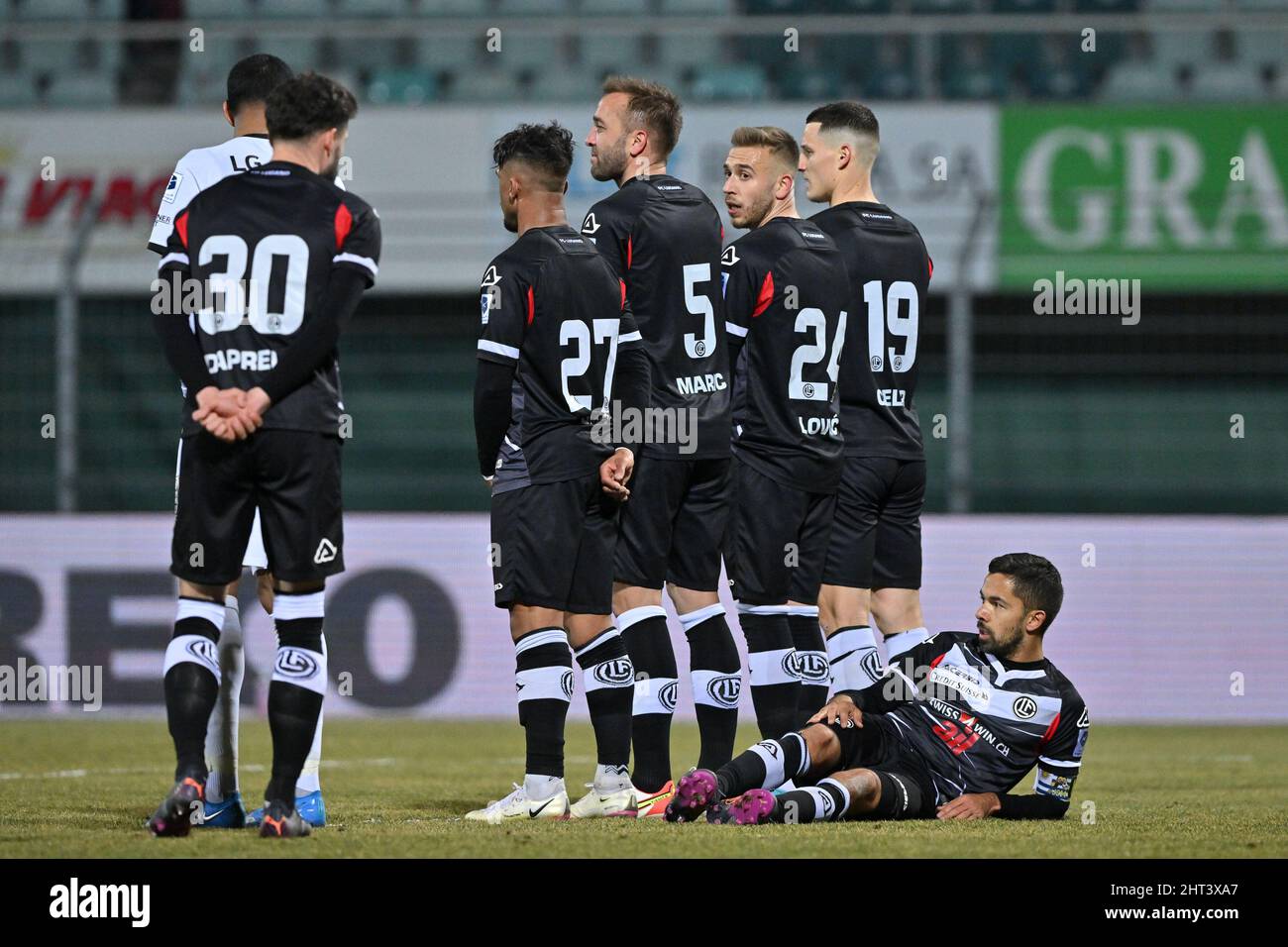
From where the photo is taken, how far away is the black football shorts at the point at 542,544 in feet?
19.4

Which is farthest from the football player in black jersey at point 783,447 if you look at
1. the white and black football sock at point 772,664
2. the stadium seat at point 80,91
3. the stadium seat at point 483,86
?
the stadium seat at point 80,91

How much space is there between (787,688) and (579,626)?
2.78 feet

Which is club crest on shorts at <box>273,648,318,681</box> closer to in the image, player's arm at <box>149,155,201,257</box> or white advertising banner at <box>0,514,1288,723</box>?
player's arm at <box>149,155,201,257</box>

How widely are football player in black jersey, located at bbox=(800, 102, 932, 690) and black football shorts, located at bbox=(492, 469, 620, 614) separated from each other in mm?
1243

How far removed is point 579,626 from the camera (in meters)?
6.15

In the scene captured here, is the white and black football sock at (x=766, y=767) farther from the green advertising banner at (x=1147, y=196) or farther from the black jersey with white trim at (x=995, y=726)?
the green advertising banner at (x=1147, y=196)

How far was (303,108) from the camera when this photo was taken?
5.07 metres

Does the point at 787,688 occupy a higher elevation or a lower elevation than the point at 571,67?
lower

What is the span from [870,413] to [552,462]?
153 centimetres

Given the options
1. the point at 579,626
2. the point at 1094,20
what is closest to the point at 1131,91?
the point at 1094,20

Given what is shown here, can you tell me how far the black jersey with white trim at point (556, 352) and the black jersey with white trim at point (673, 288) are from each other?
33cm

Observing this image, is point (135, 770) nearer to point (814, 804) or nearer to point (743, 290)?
point (743, 290)
